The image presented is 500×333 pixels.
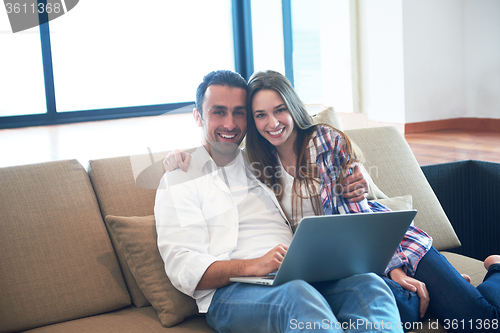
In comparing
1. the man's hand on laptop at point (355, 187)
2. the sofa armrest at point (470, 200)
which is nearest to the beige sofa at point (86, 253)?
the man's hand on laptop at point (355, 187)

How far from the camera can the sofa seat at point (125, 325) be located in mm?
1143

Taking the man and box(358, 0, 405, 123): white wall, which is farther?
box(358, 0, 405, 123): white wall

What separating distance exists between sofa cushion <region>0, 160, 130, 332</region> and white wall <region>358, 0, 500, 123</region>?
352cm

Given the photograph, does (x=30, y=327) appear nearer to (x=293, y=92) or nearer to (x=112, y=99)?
(x=293, y=92)

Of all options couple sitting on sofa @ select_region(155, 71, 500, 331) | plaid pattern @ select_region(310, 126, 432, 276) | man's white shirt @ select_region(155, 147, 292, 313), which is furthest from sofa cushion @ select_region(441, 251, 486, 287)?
man's white shirt @ select_region(155, 147, 292, 313)

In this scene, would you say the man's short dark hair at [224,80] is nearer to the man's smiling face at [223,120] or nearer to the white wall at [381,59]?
the man's smiling face at [223,120]

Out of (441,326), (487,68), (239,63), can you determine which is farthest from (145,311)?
(487,68)

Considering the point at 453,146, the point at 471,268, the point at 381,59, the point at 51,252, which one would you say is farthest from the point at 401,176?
the point at 381,59

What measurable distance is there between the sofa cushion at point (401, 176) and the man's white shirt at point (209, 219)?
0.63 m

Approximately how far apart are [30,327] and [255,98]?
0.91 m

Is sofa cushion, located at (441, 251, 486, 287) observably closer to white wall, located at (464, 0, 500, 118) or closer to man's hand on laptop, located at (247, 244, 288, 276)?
man's hand on laptop, located at (247, 244, 288, 276)

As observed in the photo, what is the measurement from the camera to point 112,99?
12.7 ft

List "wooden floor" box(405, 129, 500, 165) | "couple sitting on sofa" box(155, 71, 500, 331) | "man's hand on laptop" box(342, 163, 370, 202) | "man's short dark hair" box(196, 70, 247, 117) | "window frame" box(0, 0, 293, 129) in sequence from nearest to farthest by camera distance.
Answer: "couple sitting on sofa" box(155, 71, 500, 331) → "man's hand on laptop" box(342, 163, 370, 202) → "man's short dark hair" box(196, 70, 247, 117) → "wooden floor" box(405, 129, 500, 165) → "window frame" box(0, 0, 293, 129)

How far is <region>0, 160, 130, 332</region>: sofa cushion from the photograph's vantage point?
3.87ft
